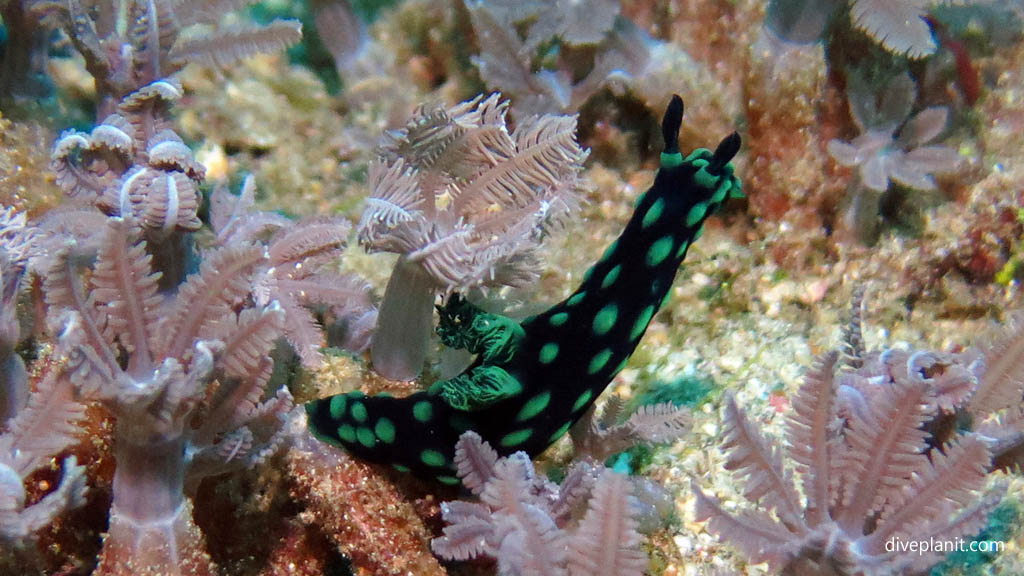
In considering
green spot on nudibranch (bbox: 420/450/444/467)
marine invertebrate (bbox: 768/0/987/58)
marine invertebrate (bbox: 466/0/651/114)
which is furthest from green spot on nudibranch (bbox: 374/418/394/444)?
marine invertebrate (bbox: 768/0/987/58)

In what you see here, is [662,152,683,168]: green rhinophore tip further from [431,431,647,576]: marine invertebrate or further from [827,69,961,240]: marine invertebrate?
[827,69,961,240]: marine invertebrate

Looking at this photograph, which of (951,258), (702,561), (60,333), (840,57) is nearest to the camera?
(60,333)

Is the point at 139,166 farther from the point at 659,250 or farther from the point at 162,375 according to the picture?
the point at 659,250

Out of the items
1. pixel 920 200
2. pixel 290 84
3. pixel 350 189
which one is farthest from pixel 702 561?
pixel 290 84

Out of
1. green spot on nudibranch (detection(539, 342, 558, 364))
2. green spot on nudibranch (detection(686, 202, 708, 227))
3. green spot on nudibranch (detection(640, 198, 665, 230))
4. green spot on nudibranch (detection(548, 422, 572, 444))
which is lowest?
green spot on nudibranch (detection(548, 422, 572, 444))

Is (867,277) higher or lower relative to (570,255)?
higher

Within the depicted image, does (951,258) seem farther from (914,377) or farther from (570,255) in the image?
(570,255)

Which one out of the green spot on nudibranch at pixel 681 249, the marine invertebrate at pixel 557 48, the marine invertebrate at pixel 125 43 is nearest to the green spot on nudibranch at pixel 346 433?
the green spot on nudibranch at pixel 681 249
